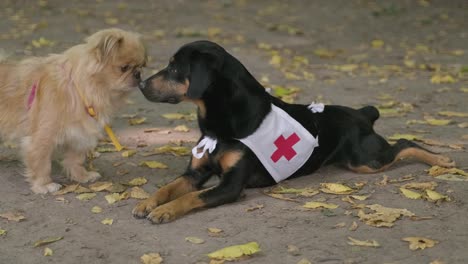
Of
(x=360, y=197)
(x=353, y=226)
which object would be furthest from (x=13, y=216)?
(x=360, y=197)

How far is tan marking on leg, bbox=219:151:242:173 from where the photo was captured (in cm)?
505

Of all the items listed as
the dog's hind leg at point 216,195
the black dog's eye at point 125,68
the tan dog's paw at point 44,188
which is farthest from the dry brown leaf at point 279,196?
the tan dog's paw at point 44,188

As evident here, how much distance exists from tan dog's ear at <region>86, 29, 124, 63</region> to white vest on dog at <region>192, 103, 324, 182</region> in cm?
94

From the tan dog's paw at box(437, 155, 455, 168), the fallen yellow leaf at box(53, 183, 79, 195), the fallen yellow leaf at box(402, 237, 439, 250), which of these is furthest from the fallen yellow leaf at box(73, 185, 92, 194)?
the tan dog's paw at box(437, 155, 455, 168)

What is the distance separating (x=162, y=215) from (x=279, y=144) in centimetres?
114

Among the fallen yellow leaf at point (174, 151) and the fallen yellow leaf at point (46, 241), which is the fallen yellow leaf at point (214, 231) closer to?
the fallen yellow leaf at point (46, 241)

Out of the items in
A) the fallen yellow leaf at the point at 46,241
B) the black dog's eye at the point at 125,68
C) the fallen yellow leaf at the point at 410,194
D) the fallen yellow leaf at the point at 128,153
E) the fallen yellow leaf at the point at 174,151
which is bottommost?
the fallen yellow leaf at the point at 128,153

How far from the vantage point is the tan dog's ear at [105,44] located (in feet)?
16.8

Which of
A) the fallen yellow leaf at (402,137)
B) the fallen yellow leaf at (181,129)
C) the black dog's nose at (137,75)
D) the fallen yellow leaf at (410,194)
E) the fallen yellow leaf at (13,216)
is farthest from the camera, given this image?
the fallen yellow leaf at (181,129)

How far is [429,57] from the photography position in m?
11.8

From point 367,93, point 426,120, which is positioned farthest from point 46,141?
point 367,93

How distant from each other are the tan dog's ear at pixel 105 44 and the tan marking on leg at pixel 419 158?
6.81 ft

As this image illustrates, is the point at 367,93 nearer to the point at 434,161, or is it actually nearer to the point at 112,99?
the point at 434,161

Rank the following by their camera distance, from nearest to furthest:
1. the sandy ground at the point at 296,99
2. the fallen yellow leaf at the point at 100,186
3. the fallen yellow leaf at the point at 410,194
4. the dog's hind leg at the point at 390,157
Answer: the sandy ground at the point at 296,99
the fallen yellow leaf at the point at 410,194
the fallen yellow leaf at the point at 100,186
the dog's hind leg at the point at 390,157
